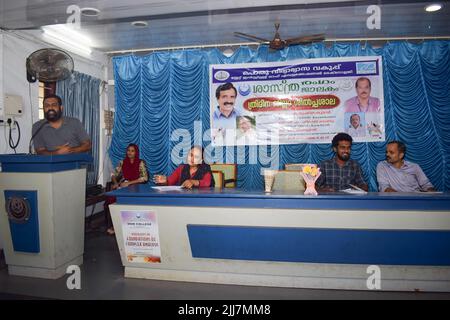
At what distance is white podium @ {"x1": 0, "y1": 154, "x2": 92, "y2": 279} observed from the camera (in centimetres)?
280

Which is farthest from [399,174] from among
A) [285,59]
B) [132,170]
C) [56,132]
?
[56,132]

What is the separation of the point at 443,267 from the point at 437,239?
0.34m

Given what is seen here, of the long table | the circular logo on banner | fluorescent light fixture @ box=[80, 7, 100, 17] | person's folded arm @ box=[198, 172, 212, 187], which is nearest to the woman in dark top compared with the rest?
person's folded arm @ box=[198, 172, 212, 187]

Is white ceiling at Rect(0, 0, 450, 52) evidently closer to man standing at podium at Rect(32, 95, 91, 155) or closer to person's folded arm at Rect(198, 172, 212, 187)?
man standing at podium at Rect(32, 95, 91, 155)

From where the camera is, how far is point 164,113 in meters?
5.03

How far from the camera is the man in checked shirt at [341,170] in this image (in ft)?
11.4

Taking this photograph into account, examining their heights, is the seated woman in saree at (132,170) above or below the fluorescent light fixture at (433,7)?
below

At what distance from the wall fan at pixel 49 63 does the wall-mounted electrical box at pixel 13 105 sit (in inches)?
30.4

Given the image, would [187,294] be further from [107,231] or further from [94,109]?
[94,109]

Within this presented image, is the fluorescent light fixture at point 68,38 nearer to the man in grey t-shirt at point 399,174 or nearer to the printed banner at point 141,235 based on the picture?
the printed banner at point 141,235

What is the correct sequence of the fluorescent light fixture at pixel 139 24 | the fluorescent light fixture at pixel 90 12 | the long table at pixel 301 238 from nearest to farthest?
the long table at pixel 301 238 < the fluorescent light fixture at pixel 90 12 < the fluorescent light fixture at pixel 139 24

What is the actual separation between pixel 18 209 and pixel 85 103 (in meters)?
2.74

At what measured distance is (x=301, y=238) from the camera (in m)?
2.48

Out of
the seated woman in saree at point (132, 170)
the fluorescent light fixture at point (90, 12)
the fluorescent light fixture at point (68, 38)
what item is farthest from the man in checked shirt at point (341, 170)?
the fluorescent light fixture at point (68, 38)
